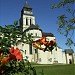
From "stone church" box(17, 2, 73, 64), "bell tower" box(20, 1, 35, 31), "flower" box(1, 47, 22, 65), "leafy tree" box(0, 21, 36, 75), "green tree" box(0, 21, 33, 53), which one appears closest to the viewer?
"flower" box(1, 47, 22, 65)

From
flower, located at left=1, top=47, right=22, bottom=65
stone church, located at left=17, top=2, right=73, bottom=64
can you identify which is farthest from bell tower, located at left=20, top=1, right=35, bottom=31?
flower, located at left=1, top=47, right=22, bottom=65

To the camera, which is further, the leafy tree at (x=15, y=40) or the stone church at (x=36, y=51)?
the stone church at (x=36, y=51)

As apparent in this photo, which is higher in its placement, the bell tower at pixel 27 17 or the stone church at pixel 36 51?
the bell tower at pixel 27 17

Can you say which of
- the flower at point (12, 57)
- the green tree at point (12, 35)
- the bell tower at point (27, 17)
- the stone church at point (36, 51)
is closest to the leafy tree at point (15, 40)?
the green tree at point (12, 35)

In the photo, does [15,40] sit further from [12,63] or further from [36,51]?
[36,51]

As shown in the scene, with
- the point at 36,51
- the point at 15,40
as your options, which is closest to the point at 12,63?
the point at 15,40

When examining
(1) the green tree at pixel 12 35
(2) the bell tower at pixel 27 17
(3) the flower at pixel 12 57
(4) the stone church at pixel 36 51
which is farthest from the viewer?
(2) the bell tower at pixel 27 17

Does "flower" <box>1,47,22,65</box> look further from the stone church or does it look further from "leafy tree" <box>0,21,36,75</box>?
the stone church

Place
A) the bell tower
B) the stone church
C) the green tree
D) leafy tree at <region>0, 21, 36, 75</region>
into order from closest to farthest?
leafy tree at <region>0, 21, 36, 75</region>, the green tree, the stone church, the bell tower

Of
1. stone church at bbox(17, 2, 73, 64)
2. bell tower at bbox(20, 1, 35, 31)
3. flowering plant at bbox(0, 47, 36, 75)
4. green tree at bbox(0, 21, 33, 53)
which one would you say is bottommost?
flowering plant at bbox(0, 47, 36, 75)

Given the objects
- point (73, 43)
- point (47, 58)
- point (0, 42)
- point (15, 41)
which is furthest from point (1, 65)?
point (47, 58)

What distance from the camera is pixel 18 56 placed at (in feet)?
7.46

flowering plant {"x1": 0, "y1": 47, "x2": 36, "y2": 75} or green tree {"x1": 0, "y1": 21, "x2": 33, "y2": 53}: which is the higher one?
green tree {"x1": 0, "y1": 21, "x2": 33, "y2": 53}

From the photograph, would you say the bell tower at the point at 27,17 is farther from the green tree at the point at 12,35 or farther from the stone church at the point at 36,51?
the green tree at the point at 12,35
